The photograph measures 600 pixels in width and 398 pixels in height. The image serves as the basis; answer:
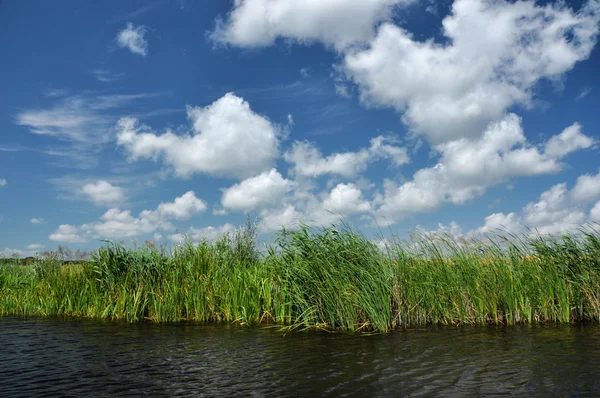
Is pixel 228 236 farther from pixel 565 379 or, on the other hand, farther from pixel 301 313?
pixel 565 379

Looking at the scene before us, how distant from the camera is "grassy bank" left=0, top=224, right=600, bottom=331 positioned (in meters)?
11.5

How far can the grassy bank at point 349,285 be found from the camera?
11531mm

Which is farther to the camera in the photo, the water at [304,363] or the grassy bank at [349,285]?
the grassy bank at [349,285]

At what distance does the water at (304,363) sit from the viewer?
267 inches

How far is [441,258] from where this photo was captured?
12828 mm

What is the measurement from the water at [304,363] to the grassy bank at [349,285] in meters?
0.86

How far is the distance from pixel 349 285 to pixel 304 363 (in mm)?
3253

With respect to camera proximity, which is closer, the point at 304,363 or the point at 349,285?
the point at 304,363

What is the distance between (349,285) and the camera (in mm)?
11086

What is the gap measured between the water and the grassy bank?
86 cm

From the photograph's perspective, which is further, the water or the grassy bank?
the grassy bank

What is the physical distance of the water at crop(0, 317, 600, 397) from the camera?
677cm

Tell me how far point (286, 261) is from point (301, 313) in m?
1.52

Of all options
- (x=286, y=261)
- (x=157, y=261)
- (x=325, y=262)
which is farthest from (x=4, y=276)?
(x=325, y=262)
